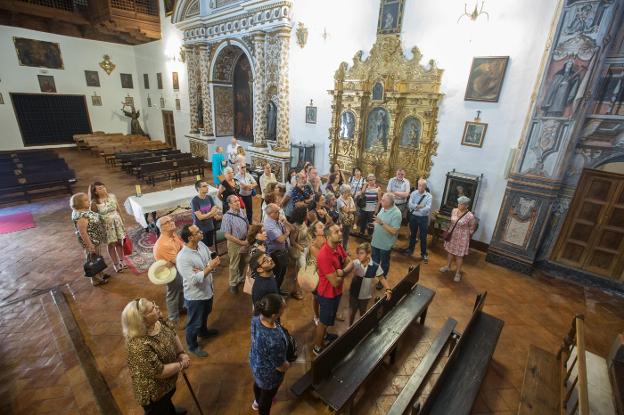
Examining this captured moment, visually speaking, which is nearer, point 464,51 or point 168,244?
point 168,244

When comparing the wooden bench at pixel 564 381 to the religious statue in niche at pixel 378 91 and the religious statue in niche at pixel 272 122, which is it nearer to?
the religious statue in niche at pixel 378 91

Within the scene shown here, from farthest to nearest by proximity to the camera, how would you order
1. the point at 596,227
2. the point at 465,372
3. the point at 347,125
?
the point at 347,125 < the point at 596,227 < the point at 465,372

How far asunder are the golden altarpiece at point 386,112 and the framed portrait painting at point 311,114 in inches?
A: 32.9

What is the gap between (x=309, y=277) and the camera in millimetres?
3301

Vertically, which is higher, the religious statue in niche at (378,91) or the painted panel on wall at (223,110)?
the religious statue in niche at (378,91)

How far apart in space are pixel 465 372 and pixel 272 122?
9.33 metres

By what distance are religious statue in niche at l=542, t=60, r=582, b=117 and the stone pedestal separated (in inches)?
273

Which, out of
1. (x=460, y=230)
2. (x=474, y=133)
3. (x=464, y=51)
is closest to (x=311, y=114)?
(x=464, y=51)

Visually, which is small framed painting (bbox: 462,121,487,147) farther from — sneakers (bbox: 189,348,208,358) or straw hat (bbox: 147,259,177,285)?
sneakers (bbox: 189,348,208,358)

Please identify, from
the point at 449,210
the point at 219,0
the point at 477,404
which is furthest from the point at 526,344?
the point at 219,0

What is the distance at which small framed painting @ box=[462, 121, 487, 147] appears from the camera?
6.02m

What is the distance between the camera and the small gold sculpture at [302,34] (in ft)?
28.1

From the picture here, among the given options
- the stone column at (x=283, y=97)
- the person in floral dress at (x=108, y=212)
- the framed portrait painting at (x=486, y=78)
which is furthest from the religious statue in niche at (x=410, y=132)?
the person in floral dress at (x=108, y=212)

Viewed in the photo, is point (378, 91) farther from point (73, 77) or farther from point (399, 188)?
point (73, 77)
